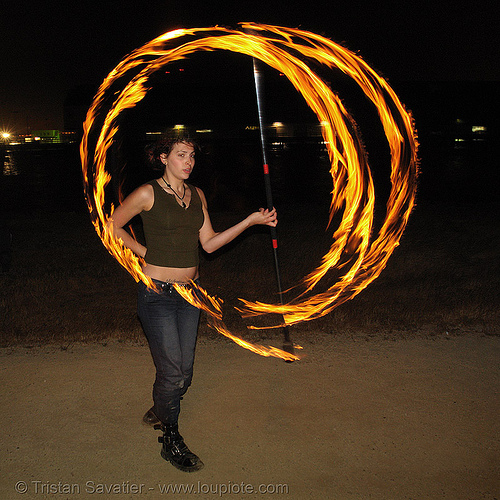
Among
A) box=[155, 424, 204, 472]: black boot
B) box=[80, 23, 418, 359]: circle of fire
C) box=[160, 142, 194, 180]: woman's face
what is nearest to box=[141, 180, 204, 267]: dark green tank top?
box=[160, 142, 194, 180]: woman's face

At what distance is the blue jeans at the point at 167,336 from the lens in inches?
132

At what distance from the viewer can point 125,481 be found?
3.19 meters

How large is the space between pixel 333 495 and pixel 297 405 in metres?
1.03

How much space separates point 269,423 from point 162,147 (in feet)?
6.71

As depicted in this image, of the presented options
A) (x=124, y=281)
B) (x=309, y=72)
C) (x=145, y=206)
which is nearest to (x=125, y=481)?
(x=145, y=206)

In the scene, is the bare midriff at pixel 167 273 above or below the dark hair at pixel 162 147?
below

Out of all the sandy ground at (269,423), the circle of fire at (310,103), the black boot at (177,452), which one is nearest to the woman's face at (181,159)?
the circle of fire at (310,103)

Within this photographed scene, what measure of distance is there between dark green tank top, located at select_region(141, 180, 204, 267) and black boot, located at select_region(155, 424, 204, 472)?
3.49 ft

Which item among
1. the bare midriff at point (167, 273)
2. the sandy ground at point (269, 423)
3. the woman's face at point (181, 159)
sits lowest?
the sandy ground at point (269, 423)

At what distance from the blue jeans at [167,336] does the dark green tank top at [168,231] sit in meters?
0.18

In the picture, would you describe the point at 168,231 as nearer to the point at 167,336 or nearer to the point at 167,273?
the point at 167,273

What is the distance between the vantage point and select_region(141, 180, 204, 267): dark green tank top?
3.41 metres

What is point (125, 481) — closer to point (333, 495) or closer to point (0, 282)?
point (333, 495)

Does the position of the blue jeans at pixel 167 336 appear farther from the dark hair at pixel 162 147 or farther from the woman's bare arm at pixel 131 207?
the dark hair at pixel 162 147
